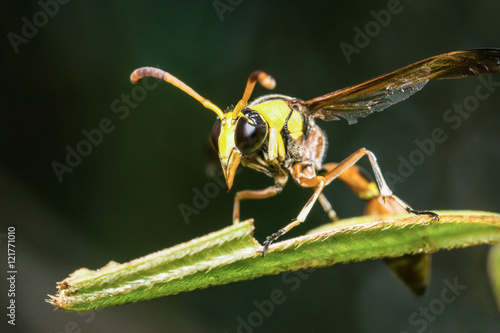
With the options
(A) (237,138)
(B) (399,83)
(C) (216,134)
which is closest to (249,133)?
(A) (237,138)

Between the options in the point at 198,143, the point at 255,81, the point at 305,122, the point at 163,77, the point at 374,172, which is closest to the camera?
the point at 255,81

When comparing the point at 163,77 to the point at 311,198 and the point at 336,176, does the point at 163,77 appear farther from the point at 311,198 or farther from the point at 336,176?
the point at 336,176

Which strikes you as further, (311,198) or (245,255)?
(311,198)

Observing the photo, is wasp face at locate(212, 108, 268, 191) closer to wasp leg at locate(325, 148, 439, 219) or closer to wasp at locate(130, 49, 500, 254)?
wasp at locate(130, 49, 500, 254)

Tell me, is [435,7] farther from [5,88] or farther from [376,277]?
[5,88]

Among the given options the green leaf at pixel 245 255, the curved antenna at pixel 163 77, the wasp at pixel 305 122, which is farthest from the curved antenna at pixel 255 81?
the green leaf at pixel 245 255

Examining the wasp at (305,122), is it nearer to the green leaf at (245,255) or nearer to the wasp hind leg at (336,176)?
the wasp hind leg at (336,176)

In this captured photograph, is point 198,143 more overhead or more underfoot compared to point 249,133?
more overhead
